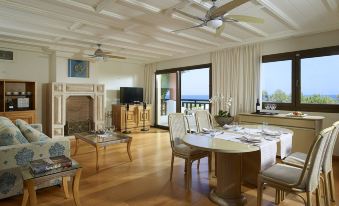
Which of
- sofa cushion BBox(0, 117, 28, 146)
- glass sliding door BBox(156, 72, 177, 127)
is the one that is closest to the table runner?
sofa cushion BBox(0, 117, 28, 146)

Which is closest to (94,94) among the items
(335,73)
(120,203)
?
(120,203)

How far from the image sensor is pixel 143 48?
5574mm

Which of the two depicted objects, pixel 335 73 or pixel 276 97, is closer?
pixel 335 73

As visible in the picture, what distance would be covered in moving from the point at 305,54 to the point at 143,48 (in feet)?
12.3

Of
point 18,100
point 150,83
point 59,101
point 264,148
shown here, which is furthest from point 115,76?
point 264,148

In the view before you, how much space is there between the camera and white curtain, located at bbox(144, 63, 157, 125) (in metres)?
7.70

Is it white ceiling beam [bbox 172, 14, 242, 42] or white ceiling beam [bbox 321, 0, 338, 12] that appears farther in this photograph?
white ceiling beam [bbox 172, 14, 242, 42]

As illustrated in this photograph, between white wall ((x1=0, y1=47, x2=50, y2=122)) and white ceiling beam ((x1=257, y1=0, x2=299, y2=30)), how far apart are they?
5638mm

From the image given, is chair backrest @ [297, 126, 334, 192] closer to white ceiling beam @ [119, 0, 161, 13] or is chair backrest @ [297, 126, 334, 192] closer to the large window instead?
white ceiling beam @ [119, 0, 161, 13]

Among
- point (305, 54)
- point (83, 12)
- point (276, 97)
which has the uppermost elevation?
point (83, 12)

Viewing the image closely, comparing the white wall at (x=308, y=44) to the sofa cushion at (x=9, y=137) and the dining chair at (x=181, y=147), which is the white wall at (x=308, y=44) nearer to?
the dining chair at (x=181, y=147)

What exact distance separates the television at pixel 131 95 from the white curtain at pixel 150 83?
0.41 meters

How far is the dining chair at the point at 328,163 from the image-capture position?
200 cm

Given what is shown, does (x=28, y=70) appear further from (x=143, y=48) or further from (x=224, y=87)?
(x=224, y=87)
